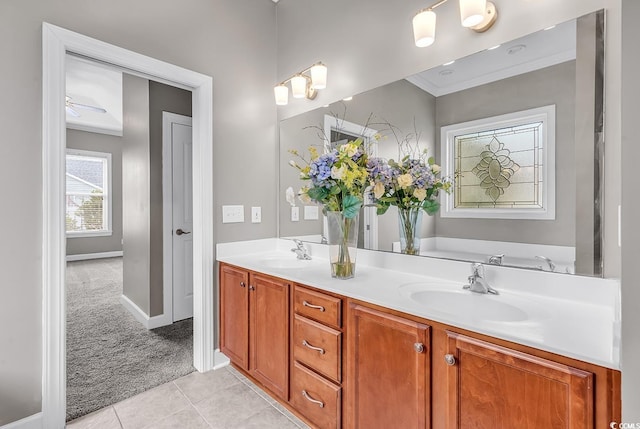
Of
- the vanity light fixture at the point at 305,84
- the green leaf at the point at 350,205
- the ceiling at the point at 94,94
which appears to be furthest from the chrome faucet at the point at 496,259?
the ceiling at the point at 94,94

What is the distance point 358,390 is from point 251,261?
1133mm

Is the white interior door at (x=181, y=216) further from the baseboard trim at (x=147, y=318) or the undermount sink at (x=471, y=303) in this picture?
the undermount sink at (x=471, y=303)

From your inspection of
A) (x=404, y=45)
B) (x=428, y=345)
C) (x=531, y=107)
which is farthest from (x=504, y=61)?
(x=428, y=345)

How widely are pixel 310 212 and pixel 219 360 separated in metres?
1.32

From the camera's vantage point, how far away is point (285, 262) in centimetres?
225

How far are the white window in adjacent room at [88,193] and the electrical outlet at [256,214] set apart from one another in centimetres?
596

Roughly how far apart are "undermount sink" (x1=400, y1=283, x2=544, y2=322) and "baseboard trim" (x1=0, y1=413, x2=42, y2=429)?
1.96m

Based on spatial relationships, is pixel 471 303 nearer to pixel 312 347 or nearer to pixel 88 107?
pixel 312 347

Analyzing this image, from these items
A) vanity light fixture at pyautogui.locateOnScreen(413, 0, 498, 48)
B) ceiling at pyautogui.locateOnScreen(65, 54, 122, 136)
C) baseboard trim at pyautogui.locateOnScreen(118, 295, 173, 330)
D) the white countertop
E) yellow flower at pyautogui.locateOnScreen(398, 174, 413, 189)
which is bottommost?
baseboard trim at pyautogui.locateOnScreen(118, 295, 173, 330)

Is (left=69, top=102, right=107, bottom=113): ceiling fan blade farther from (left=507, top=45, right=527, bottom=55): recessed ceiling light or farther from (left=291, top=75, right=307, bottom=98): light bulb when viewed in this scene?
(left=507, top=45, right=527, bottom=55): recessed ceiling light

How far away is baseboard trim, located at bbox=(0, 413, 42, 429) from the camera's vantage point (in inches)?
60.6

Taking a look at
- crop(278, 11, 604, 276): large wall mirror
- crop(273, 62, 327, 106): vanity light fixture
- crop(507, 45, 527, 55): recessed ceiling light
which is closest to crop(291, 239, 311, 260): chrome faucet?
crop(278, 11, 604, 276): large wall mirror

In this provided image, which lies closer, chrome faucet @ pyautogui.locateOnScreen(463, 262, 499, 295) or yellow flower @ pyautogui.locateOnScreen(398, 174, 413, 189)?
chrome faucet @ pyautogui.locateOnScreen(463, 262, 499, 295)
